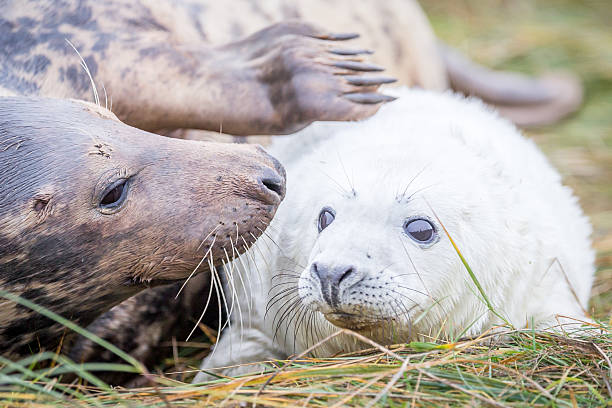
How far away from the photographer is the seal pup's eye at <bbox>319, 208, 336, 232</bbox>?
7.79 ft

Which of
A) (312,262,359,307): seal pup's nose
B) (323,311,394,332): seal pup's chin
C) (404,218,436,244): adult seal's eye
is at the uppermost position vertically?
(404,218,436,244): adult seal's eye

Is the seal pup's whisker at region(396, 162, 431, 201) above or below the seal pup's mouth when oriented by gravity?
above

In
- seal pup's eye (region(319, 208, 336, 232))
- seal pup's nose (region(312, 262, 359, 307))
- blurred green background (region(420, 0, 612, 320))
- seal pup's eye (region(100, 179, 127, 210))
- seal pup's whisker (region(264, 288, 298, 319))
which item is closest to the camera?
seal pup's nose (region(312, 262, 359, 307))

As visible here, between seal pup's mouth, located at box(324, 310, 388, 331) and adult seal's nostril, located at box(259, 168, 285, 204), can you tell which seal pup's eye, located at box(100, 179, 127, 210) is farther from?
seal pup's mouth, located at box(324, 310, 388, 331)

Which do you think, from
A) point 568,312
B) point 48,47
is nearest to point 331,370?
point 568,312

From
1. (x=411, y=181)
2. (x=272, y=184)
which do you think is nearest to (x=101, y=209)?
(x=272, y=184)

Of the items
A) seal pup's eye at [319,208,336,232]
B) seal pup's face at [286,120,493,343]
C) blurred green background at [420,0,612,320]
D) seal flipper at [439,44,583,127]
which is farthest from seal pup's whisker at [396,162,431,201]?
seal flipper at [439,44,583,127]

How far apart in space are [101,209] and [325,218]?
2.10 ft

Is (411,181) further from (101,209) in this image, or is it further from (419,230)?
(101,209)

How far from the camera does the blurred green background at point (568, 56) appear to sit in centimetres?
429

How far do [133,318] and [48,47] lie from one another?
1.07m

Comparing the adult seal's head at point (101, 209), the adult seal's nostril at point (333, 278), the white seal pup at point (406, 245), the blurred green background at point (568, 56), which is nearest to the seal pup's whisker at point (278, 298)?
the white seal pup at point (406, 245)

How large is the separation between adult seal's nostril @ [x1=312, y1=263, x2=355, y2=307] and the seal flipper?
305cm

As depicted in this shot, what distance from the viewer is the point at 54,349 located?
2559 mm
